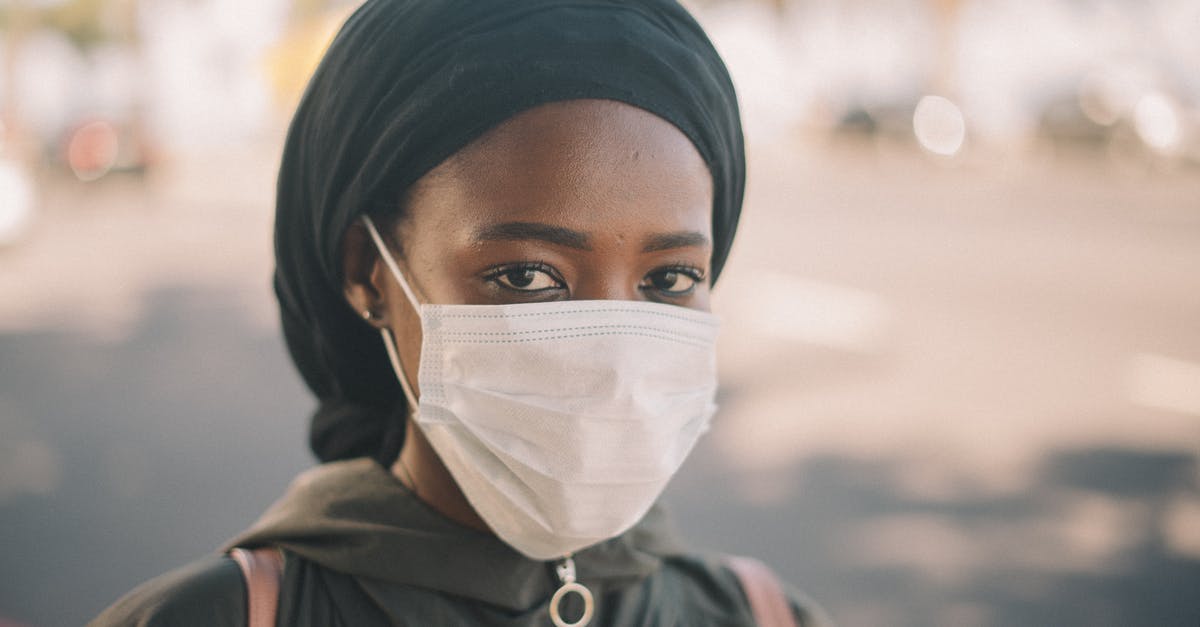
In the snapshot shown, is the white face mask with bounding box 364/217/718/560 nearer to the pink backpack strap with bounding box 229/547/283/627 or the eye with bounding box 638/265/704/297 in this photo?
the eye with bounding box 638/265/704/297

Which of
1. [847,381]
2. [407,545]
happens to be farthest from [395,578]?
[847,381]

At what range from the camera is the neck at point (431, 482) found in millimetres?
1441

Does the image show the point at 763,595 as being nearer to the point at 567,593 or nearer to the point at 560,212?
the point at 567,593

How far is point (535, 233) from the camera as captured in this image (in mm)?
1269

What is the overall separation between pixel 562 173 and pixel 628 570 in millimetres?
519

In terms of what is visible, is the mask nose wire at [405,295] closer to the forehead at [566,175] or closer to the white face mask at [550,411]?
the white face mask at [550,411]

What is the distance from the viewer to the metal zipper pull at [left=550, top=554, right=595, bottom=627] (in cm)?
136

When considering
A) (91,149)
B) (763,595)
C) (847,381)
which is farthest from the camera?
(91,149)

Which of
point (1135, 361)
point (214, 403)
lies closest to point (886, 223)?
point (1135, 361)

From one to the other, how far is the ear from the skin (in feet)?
0.03

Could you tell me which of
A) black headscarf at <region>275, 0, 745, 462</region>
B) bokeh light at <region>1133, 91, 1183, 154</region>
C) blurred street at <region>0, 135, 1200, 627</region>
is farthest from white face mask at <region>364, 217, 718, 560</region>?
bokeh light at <region>1133, 91, 1183, 154</region>

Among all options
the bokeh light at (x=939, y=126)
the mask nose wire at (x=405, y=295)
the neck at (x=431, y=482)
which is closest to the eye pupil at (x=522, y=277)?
the mask nose wire at (x=405, y=295)

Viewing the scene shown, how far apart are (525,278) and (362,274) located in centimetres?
25

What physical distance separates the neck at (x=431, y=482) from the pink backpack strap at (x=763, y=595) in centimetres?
37
